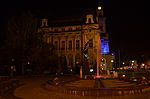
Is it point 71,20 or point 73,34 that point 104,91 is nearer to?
point 73,34

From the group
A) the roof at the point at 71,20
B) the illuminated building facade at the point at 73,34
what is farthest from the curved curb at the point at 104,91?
the roof at the point at 71,20

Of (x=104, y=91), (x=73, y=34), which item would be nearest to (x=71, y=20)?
(x=73, y=34)

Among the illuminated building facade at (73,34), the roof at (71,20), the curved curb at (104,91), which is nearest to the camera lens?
the curved curb at (104,91)

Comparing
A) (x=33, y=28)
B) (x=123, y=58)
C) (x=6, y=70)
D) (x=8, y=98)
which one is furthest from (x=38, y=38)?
(x=123, y=58)

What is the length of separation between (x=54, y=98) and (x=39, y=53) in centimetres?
2934

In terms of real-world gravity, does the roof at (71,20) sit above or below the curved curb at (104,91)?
above

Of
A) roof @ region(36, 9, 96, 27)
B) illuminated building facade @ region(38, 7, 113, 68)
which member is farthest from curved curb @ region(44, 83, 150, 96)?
roof @ region(36, 9, 96, 27)

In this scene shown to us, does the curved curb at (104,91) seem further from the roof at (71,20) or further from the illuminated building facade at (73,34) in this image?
the roof at (71,20)

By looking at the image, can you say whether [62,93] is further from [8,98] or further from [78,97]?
[8,98]

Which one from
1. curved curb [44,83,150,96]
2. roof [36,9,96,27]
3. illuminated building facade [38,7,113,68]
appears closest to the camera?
curved curb [44,83,150,96]

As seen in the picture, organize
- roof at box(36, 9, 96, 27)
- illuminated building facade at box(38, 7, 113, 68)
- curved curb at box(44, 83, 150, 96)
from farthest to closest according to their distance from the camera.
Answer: roof at box(36, 9, 96, 27)
illuminated building facade at box(38, 7, 113, 68)
curved curb at box(44, 83, 150, 96)

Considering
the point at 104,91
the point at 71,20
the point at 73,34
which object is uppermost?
the point at 71,20

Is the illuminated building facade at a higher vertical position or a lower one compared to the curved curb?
higher

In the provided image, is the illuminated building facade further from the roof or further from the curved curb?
the curved curb
